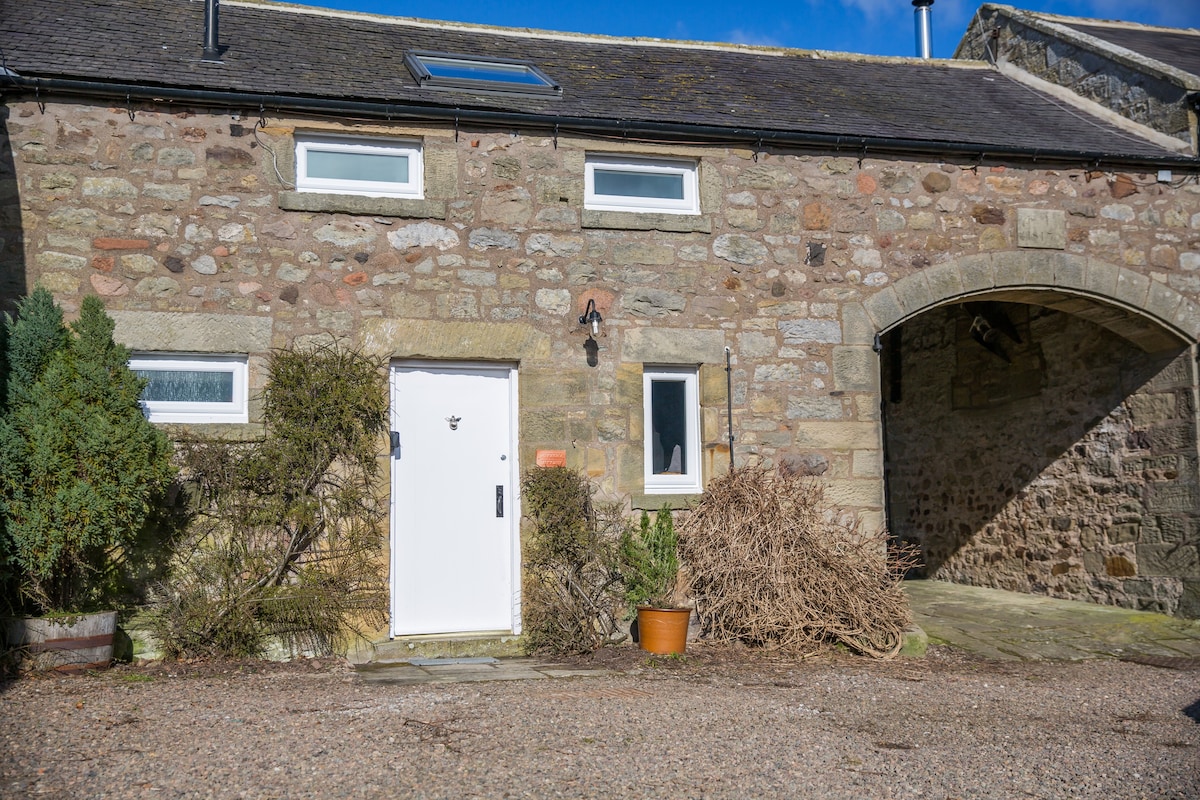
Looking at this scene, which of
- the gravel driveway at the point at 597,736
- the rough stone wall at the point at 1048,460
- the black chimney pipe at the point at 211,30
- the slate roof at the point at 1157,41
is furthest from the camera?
the slate roof at the point at 1157,41

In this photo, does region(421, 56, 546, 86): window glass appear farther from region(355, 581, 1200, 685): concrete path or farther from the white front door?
region(355, 581, 1200, 685): concrete path

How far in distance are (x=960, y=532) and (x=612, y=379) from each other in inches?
225

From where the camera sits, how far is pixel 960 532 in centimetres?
1158

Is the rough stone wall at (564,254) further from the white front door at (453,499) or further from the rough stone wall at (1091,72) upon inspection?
the rough stone wall at (1091,72)

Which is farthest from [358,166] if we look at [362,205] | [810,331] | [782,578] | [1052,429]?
[1052,429]

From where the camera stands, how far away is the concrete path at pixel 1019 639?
20.9 feet

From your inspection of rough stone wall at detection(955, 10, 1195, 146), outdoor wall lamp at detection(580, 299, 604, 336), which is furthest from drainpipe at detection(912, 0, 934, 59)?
outdoor wall lamp at detection(580, 299, 604, 336)

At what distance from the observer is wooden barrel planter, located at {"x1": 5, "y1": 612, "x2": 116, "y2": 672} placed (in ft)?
18.9

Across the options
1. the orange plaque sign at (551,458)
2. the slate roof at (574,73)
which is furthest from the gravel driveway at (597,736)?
the slate roof at (574,73)

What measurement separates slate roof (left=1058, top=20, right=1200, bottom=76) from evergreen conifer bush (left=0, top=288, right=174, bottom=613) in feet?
28.9

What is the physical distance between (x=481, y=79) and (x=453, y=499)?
317cm

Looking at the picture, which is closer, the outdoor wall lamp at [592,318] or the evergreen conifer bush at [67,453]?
the evergreen conifer bush at [67,453]

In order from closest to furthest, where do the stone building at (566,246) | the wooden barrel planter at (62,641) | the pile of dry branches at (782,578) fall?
the wooden barrel planter at (62,641) → the stone building at (566,246) → the pile of dry branches at (782,578)

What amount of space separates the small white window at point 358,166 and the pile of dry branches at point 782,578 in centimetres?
302
